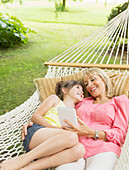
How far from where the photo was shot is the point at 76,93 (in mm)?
2146

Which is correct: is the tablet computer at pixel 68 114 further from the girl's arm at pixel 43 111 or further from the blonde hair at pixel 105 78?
the blonde hair at pixel 105 78

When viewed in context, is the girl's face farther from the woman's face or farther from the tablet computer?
the tablet computer

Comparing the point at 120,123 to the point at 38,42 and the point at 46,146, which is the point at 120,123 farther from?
the point at 38,42

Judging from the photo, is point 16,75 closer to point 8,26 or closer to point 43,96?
point 8,26

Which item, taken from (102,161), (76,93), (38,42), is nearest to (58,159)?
(102,161)

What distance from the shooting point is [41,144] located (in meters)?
1.62

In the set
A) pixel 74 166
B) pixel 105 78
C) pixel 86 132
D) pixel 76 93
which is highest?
pixel 105 78

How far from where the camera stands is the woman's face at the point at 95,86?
6.86 feet

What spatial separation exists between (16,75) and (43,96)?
263 centimetres

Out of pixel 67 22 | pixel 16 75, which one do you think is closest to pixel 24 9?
pixel 67 22

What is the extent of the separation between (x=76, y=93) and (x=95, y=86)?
0.17 m

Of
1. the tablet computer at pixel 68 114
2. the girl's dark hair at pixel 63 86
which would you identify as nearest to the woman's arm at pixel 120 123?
the tablet computer at pixel 68 114

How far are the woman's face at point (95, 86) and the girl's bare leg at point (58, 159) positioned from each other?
2.07ft

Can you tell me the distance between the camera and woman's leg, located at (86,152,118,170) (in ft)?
4.97
